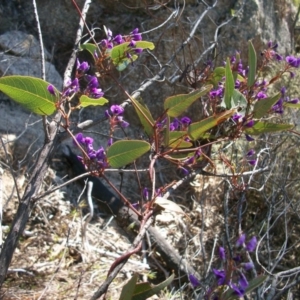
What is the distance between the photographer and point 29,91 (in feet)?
4.01

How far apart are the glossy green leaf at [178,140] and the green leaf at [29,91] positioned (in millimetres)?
311

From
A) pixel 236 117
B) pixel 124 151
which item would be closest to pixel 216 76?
pixel 236 117

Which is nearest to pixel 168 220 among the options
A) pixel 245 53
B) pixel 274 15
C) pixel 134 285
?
pixel 245 53

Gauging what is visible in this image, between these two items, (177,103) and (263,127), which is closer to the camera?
(177,103)

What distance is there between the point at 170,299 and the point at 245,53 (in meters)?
1.89

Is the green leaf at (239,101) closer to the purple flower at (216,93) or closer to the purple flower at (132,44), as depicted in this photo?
the purple flower at (216,93)

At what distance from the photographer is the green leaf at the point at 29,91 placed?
120 cm

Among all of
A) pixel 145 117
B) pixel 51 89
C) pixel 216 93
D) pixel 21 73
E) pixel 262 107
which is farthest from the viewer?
pixel 21 73

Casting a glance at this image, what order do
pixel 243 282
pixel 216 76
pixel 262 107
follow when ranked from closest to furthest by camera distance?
pixel 243 282 → pixel 262 107 → pixel 216 76

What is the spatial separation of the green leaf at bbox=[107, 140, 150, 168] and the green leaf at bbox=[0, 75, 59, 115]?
17cm

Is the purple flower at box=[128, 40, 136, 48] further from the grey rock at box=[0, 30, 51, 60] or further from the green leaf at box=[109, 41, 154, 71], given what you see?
the grey rock at box=[0, 30, 51, 60]

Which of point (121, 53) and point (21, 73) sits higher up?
point (121, 53)

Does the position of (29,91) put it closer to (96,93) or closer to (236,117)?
(96,93)

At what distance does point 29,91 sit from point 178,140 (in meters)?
0.39
